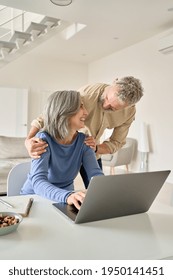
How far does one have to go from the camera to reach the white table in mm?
605

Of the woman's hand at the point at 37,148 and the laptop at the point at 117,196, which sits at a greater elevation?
the woman's hand at the point at 37,148

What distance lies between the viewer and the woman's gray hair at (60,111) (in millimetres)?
1205

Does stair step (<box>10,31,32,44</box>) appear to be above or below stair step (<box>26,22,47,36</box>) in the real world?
below

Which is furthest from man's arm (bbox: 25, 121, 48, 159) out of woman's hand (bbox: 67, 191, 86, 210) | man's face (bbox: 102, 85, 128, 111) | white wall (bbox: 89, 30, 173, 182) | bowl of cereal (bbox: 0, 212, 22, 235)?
white wall (bbox: 89, 30, 173, 182)

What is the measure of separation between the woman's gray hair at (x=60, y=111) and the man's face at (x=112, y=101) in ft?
0.99

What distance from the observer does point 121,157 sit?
192 inches

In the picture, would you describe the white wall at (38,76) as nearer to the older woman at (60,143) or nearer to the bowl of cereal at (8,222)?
the older woman at (60,143)

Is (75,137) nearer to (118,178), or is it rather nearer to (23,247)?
(118,178)

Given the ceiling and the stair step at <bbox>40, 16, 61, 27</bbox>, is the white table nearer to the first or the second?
the ceiling

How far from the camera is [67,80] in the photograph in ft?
22.6

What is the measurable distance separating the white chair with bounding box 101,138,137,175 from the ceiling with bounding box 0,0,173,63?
6.80 feet

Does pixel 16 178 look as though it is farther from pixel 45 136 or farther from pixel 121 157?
pixel 121 157

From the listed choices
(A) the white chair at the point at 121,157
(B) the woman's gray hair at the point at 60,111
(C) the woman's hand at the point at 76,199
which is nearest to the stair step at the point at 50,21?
(A) the white chair at the point at 121,157
